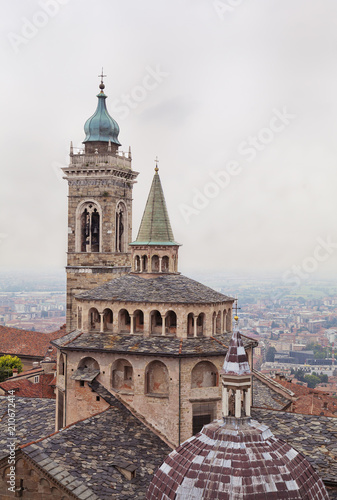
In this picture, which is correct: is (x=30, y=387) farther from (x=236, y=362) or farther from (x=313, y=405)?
(x=236, y=362)

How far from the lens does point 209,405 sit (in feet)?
111

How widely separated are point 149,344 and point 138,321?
279 centimetres

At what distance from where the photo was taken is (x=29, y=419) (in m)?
37.3

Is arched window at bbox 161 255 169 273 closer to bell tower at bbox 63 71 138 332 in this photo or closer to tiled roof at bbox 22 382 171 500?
tiled roof at bbox 22 382 171 500

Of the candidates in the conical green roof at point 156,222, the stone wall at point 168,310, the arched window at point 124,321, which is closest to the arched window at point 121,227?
the conical green roof at point 156,222

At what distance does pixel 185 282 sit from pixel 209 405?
7.88 metres

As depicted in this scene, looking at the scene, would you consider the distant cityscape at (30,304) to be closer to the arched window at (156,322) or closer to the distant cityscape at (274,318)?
the distant cityscape at (274,318)

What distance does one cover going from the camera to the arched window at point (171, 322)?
116ft

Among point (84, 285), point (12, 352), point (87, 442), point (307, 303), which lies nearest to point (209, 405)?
point (87, 442)

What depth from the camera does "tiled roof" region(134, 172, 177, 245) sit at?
3962cm

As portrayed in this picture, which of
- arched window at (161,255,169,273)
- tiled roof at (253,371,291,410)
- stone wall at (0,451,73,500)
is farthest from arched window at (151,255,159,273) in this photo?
stone wall at (0,451,73,500)

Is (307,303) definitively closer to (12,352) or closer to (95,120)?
(12,352)

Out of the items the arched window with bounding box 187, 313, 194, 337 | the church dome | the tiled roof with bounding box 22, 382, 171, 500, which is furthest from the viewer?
the arched window with bounding box 187, 313, 194, 337

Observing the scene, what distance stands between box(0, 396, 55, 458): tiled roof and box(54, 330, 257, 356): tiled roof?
16.3ft
